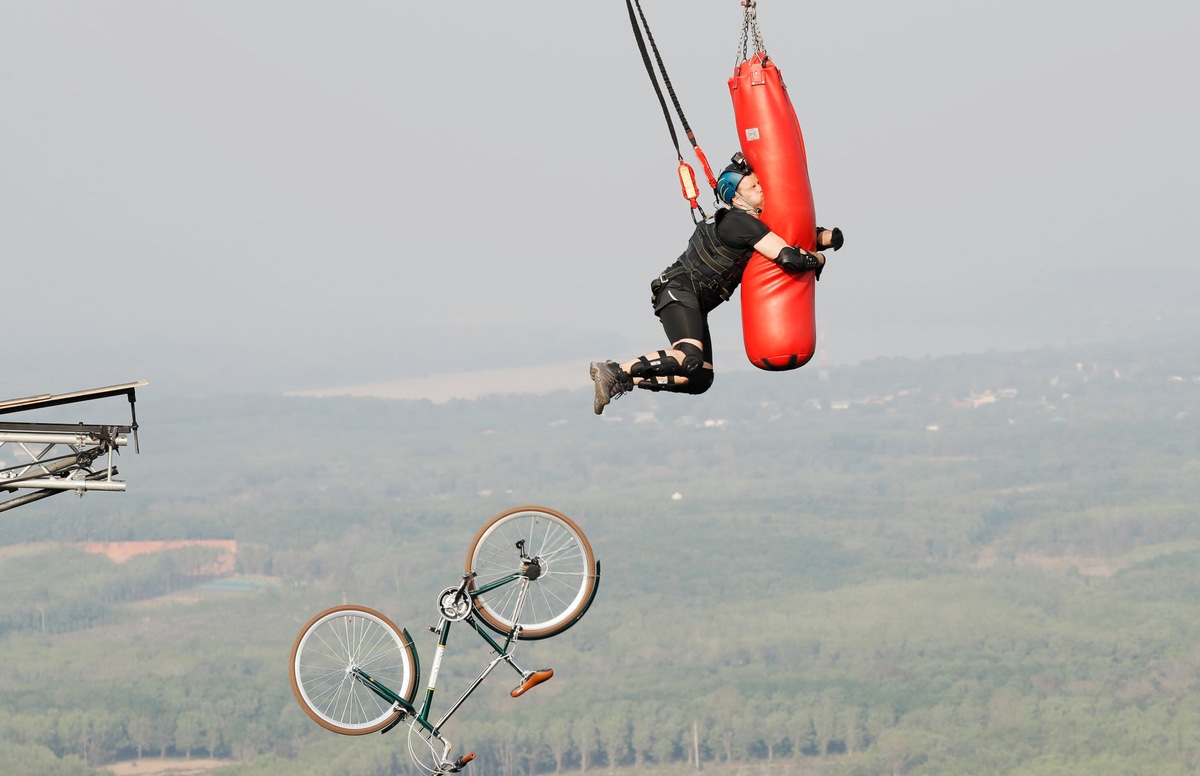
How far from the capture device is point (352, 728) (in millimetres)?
21656

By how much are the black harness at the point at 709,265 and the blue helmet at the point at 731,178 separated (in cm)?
27

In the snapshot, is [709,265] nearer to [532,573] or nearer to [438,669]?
[532,573]

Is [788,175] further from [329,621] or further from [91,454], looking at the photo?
[91,454]

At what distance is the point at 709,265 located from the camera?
2519cm

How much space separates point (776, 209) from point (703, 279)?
1.70m

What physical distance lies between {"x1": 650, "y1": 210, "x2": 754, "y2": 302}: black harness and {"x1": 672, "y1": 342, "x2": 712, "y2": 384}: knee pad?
2.81 ft

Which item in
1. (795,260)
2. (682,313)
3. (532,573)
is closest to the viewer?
(532,573)

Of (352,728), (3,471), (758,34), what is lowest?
(352,728)

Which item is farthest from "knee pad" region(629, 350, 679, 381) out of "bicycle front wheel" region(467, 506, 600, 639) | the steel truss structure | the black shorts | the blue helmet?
the steel truss structure

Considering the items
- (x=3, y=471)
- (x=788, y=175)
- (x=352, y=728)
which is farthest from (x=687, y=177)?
(x=3, y=471)

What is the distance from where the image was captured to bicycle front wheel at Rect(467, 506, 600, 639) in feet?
74.6

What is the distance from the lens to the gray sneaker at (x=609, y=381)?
24.1m

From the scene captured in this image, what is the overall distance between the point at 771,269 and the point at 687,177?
5.89ft

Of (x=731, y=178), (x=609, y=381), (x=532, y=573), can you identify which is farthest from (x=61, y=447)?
(x=731, y=178)
